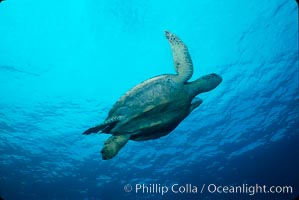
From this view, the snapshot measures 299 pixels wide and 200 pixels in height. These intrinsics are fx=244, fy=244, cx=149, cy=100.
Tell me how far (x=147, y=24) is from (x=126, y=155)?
348 inches

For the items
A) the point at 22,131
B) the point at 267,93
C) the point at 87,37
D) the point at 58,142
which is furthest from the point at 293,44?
the point at 22,131

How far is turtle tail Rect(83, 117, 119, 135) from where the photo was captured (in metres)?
2.88

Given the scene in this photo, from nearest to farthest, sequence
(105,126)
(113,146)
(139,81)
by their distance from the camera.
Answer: (105,126) < (113,146) < (139,81)

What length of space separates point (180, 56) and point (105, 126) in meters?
1.33

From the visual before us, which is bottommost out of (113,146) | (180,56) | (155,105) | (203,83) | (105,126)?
(113,146)

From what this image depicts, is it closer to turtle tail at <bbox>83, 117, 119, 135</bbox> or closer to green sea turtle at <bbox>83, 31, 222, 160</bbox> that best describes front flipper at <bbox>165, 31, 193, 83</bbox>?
green sea turtle at <bbox>83, 31, 222, 160</bbox>

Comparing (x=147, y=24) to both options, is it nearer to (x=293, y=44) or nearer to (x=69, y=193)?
(x=293, y=44)

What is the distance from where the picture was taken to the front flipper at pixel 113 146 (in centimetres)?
317

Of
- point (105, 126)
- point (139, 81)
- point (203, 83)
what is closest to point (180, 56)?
point (203, 83)

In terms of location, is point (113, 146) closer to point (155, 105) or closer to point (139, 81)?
point (155, 105)

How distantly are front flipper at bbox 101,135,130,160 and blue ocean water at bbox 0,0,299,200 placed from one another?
15.9 ft

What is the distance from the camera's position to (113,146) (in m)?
3.21

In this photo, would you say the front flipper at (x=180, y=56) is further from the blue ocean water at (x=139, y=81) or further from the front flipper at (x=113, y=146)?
the blue ocean water at (x=139, y=81)

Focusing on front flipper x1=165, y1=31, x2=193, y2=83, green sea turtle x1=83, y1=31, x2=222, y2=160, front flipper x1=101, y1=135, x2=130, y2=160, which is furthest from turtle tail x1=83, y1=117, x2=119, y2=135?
front flipper x1=165, y1=31, x2=193, y2=83
